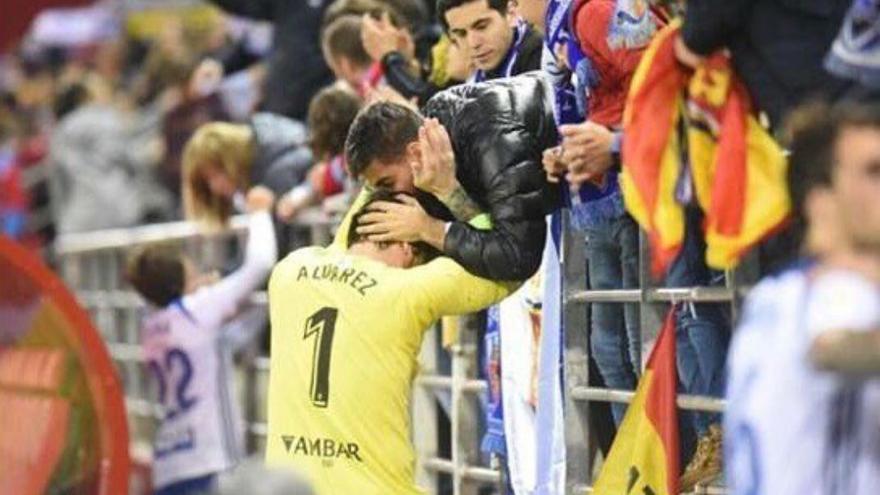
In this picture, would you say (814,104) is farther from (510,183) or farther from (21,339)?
(21,339)

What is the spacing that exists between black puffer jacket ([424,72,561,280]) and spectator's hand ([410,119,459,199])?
0.09 meters

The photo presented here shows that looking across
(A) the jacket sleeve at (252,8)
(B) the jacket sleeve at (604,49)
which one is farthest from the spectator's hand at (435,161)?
(A) the jacket sleeve at (252,8)

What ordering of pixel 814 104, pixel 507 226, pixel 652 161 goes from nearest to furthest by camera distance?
pixel 814 104 < pixel 652 161 < pixel 507 226

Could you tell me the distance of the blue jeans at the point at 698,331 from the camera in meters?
11.0

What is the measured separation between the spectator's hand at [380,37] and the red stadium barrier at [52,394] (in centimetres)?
209

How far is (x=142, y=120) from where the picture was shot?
2448cm

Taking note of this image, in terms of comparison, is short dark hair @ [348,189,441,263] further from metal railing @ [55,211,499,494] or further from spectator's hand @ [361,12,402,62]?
spectator's hand @ [361,12,402,62]

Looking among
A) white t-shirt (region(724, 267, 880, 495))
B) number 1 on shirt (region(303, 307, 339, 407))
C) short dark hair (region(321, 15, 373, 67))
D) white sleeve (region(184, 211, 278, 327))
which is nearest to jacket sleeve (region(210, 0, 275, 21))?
white sleeve (region(184, 211, 278, 327))

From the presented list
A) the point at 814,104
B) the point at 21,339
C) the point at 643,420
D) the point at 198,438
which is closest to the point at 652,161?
the point at 814,104

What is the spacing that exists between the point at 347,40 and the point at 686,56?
499 centimetres

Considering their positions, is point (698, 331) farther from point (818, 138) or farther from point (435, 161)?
A: point (818, 138)

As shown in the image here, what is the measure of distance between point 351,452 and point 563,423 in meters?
1.07

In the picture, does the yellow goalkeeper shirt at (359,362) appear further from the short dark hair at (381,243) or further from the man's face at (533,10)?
the man's face at (533,10)

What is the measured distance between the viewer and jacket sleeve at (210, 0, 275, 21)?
1667 centimetres
